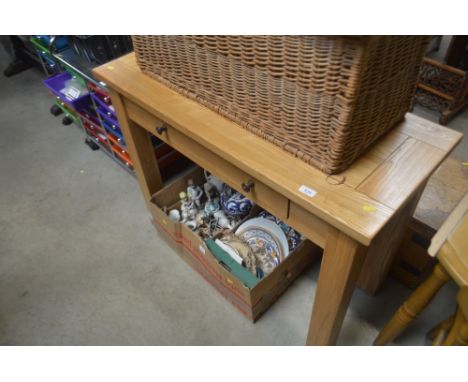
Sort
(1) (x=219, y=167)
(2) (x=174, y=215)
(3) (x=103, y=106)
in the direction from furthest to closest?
(3) (x=103, y=106) → (2) (x=174, y=215) → (1) (x=219, y=167)

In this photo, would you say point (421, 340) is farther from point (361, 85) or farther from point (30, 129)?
point (30, 129)

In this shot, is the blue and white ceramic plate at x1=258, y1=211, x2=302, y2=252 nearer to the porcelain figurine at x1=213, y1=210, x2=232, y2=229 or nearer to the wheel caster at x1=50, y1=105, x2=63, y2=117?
the porcelain figurine at x1=213, y1=210, x2=232, y2=229

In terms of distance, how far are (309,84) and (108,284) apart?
3.67ft

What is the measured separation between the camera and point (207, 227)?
141cm

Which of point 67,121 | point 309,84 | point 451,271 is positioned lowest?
point 67,121

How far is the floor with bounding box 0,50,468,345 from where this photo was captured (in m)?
1.26

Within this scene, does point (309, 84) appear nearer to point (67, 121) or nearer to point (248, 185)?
point (248, 185)

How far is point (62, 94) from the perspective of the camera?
1761mm

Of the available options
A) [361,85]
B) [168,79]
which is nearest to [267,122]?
[361,85]

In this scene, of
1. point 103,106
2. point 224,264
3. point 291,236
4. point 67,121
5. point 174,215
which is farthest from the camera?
point 67,121

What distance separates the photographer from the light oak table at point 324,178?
0.70m

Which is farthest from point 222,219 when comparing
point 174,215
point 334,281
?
point 334,281

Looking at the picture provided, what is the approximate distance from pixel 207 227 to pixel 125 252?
38cm

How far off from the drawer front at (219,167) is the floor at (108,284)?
0.58 metres
